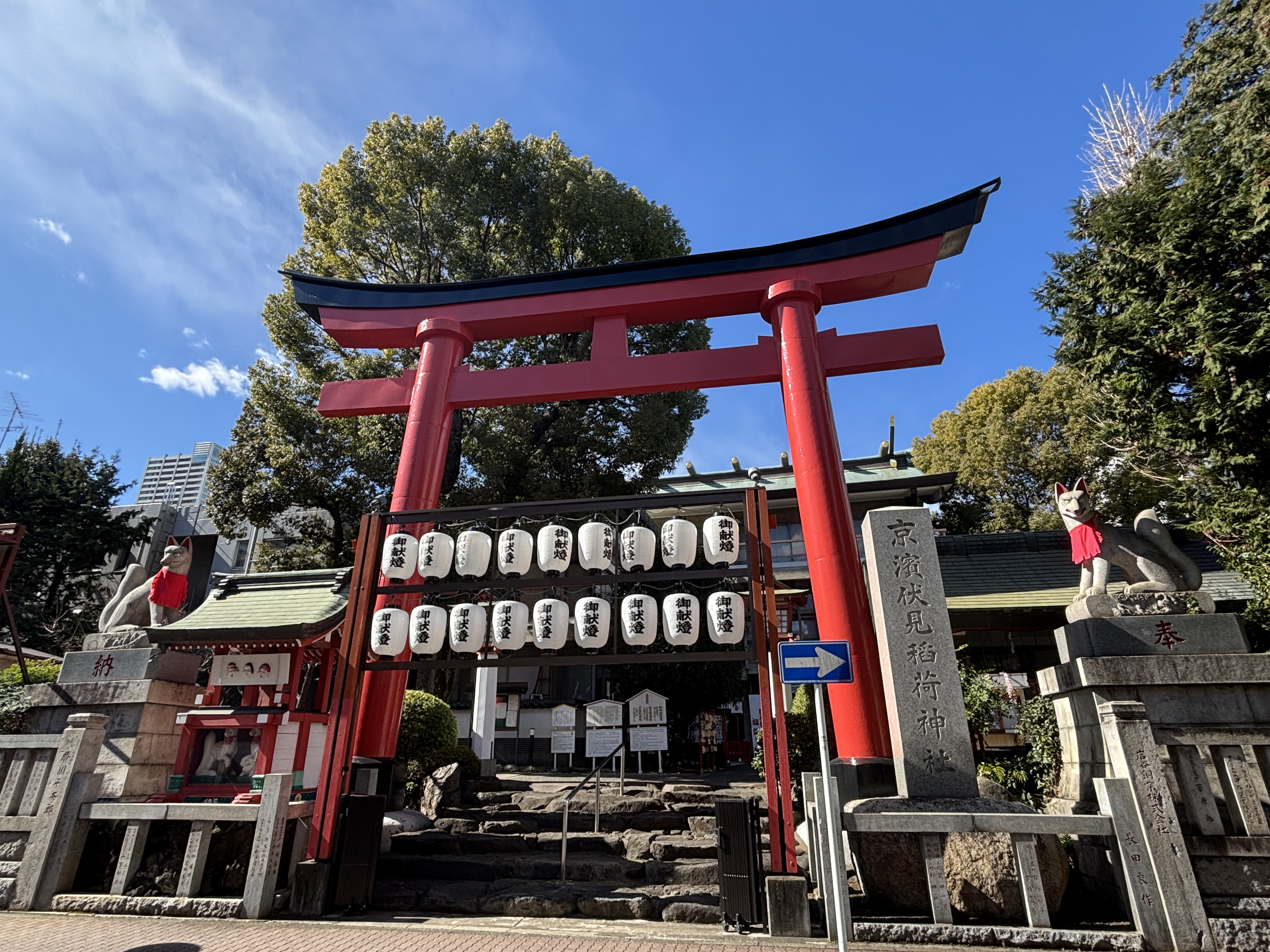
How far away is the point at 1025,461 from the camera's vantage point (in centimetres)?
2241

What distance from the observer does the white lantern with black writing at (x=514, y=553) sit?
7.07m

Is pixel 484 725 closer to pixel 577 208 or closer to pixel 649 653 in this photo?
pixel 649 653

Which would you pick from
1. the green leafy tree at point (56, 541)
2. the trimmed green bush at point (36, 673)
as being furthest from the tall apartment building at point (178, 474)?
the trimmed green bush at point (36, 673)

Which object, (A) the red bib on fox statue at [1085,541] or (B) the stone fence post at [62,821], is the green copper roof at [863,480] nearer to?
(A) the red bib on fox statue at [1085,541]

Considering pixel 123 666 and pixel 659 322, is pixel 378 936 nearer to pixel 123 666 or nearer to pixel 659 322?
pixel 123 666

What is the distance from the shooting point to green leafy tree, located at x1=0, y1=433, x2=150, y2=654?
2141 cm

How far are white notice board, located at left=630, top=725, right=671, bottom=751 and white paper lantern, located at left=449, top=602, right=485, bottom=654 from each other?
642 centimetres

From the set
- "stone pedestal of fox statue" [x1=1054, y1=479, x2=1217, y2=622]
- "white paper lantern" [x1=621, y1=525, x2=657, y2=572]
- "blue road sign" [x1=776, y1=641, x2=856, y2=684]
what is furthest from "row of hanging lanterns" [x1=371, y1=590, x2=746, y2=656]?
"stone pedestal of fox statue" [x1=1054, y1=479, x2=1217, y2=622]

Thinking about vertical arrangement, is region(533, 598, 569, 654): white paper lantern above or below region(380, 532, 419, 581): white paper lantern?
below

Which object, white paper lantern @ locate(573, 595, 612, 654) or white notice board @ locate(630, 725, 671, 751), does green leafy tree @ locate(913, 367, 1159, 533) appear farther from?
white paper lantern @ locate(573, 595, 612, 654)

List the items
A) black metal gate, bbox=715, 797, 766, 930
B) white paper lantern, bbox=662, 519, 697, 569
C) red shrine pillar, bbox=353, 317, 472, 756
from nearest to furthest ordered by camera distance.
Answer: black metal gate, bbox=715, 797, 766, 930
white paper lantern, bbox=662, 519, 697, 569
red shrine pillar, bbox=353, 317, 472, 756

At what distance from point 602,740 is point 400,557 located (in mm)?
6963

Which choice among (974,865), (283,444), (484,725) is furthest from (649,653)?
(283,444)

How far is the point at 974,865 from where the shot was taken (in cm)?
514
